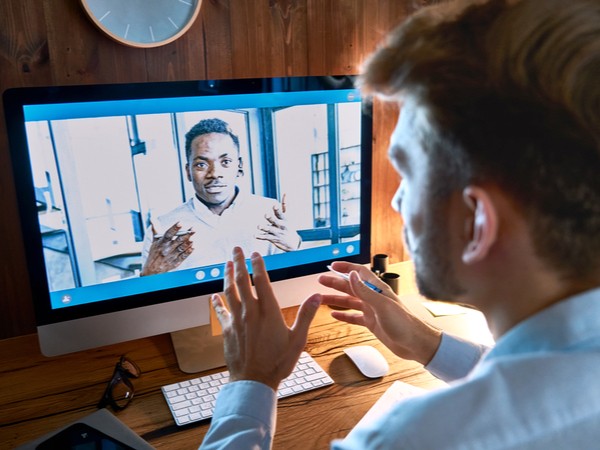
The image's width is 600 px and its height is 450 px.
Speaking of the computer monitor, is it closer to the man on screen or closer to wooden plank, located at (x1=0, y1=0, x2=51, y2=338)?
the man on screen

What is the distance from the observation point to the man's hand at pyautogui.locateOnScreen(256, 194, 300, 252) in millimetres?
1144

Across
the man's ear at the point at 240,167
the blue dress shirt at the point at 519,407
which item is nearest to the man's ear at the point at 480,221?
the blue dress shirt at the point at 519,407

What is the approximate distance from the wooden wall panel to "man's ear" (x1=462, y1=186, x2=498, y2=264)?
0.86 m

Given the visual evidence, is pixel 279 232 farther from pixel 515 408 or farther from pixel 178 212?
pixel 515 408

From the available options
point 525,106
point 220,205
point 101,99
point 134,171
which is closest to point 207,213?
point 220,205

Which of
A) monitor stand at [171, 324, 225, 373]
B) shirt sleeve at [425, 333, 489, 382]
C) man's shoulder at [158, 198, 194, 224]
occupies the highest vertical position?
man's shoulder at [158, 198, 194, 224]

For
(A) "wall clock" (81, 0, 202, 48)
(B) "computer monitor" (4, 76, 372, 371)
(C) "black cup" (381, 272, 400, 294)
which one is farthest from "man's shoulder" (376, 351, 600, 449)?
(A) "wall clock" (81, 0, 202, 48)

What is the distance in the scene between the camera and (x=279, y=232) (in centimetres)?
116

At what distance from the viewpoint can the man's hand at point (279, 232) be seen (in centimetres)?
114

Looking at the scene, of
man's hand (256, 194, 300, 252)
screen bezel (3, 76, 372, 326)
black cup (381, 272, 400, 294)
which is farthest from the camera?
black cup (381, 272, 400, 294)

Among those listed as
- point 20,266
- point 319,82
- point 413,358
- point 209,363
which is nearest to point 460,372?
point 413,358

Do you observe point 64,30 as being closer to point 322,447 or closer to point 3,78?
point 3,78

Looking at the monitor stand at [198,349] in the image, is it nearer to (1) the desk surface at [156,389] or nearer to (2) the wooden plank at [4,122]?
(1) the desk surface at [156,389]

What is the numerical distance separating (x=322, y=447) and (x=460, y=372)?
0.28 metres
